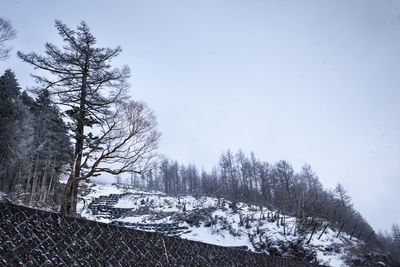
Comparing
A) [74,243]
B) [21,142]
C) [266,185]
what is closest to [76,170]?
[74,243]

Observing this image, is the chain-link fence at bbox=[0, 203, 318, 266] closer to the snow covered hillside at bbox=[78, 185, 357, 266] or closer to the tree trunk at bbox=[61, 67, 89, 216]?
the tree trunk at bbox=[61, 67, 89, 216]

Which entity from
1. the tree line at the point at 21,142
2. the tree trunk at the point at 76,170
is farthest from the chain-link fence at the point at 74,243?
the tree line at the point at 21,142

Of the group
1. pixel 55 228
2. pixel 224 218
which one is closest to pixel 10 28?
pixel 55 228

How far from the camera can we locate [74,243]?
230 centimetres

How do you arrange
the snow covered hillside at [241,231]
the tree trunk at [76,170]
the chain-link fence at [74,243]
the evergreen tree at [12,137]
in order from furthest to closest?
the evergreen tree at [12,137]
the snow covered hillside at [241,231]
the tree trunk at [76,170]
the chain-link fence at [74,243]

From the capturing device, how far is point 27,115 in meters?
18.7

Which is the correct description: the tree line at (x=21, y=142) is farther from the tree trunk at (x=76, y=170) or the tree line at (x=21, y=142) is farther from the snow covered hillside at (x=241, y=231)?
the snow covered hillside at (x=241, y=231)

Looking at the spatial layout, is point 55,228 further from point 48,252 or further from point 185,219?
point 185,219

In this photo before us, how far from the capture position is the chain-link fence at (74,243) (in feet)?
6.38

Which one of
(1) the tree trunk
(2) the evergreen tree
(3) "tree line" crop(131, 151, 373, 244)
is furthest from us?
(3) "tree line" crop(131, 151, 373, 244)

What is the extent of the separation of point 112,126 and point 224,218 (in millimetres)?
13370

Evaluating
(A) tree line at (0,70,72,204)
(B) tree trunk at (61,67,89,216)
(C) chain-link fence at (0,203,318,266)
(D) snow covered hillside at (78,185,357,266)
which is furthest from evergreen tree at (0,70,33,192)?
(C) chain-link fence at (0,203,318,266)

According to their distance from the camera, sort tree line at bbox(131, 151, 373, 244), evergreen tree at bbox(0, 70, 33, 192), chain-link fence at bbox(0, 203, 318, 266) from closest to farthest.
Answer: chain-link fence at bbox(0, 203, 318, 266) < evergreen tree at bbox(0, 70, 33, 192) < tree line at bbox(131, 151, 373, 244)

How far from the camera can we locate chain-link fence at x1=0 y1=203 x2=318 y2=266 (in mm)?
1945
